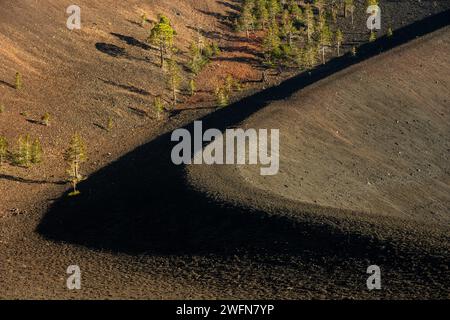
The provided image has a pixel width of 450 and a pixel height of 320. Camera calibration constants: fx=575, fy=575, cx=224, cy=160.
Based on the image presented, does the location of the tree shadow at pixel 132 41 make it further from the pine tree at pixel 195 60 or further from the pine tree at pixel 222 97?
the pine tree at pixel 222 97

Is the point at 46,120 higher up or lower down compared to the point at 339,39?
lower down

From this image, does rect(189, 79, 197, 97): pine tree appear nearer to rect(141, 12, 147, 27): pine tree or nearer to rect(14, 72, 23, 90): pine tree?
rect(141, 12, 147, 27): pine tree

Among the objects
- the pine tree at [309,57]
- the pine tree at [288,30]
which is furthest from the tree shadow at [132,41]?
the pine tree at [288,30]

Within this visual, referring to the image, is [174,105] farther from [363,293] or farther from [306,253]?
[363,293]

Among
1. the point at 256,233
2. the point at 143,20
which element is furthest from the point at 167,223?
the point at 143,20

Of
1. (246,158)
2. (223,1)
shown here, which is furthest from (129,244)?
(223,1)

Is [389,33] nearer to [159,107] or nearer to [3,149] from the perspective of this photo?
[159,107]
